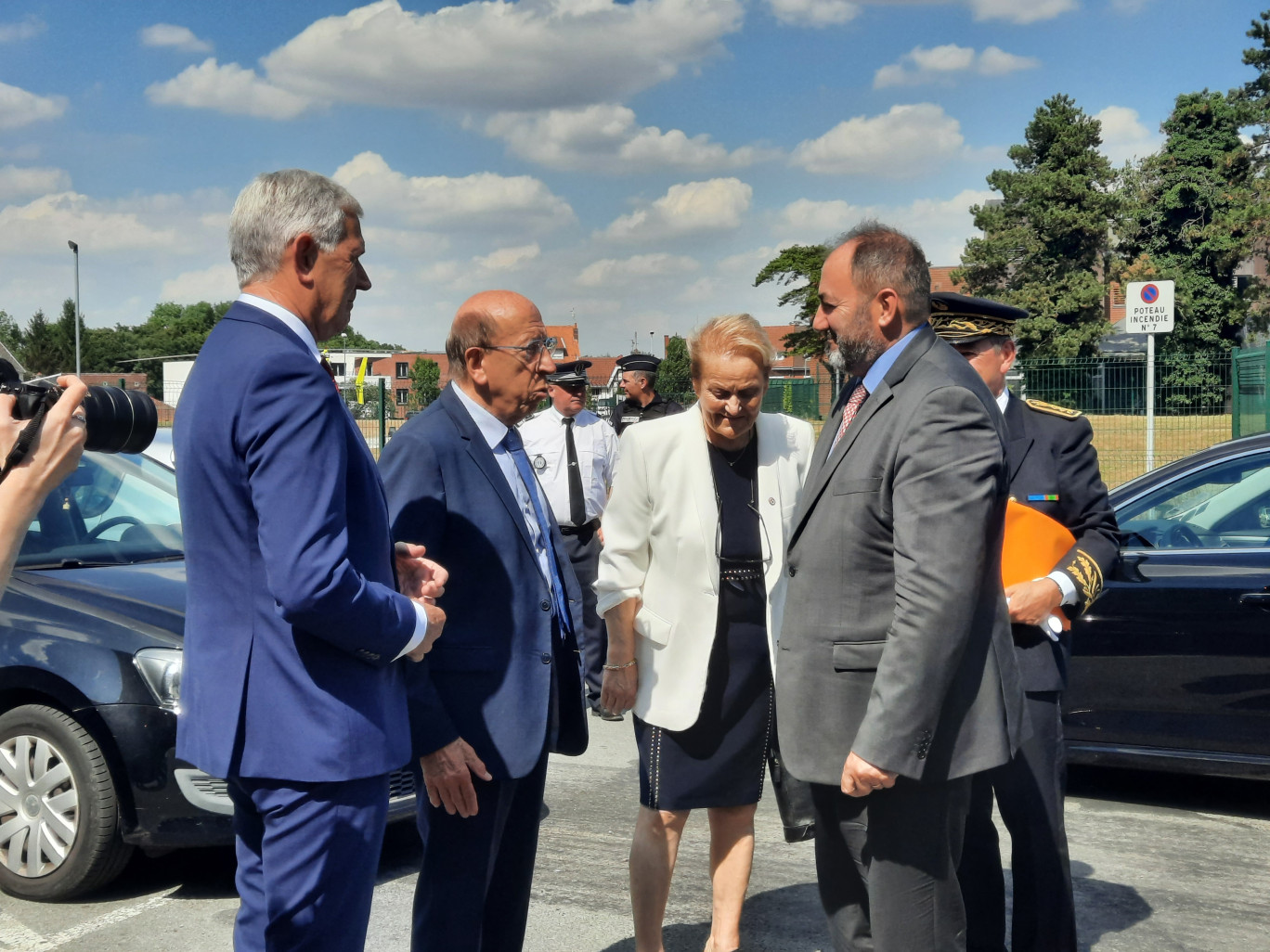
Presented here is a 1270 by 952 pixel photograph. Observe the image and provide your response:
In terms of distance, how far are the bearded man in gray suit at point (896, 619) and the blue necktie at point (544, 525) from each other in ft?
2.09

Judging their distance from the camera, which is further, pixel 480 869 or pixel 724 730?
pixel 724 730

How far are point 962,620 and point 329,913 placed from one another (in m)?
1.41

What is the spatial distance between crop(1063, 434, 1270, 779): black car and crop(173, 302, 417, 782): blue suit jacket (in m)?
3.93

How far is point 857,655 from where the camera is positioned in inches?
102

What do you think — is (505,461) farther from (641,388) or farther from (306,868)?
(641,388)

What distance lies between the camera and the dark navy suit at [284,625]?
211cm

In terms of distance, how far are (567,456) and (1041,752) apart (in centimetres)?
463

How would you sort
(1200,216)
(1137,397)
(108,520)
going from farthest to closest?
(1200,216) < (1137,397) < (108,520)

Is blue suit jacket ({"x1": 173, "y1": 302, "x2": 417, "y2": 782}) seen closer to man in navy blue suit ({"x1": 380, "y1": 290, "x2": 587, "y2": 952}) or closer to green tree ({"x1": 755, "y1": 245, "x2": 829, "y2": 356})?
man in navy blue suit ({"x1": 380, "y1": 290, "x2": 587, "y2": 952})

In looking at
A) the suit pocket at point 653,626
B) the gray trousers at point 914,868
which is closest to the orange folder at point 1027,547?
the gray trousers at point 914,868

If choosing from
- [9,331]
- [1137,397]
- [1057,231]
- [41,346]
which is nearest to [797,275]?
[1057,231]

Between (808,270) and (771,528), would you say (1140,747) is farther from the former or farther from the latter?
(808,270)

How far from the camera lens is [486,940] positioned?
3.01 metres

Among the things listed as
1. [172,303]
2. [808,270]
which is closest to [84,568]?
[808,270]
